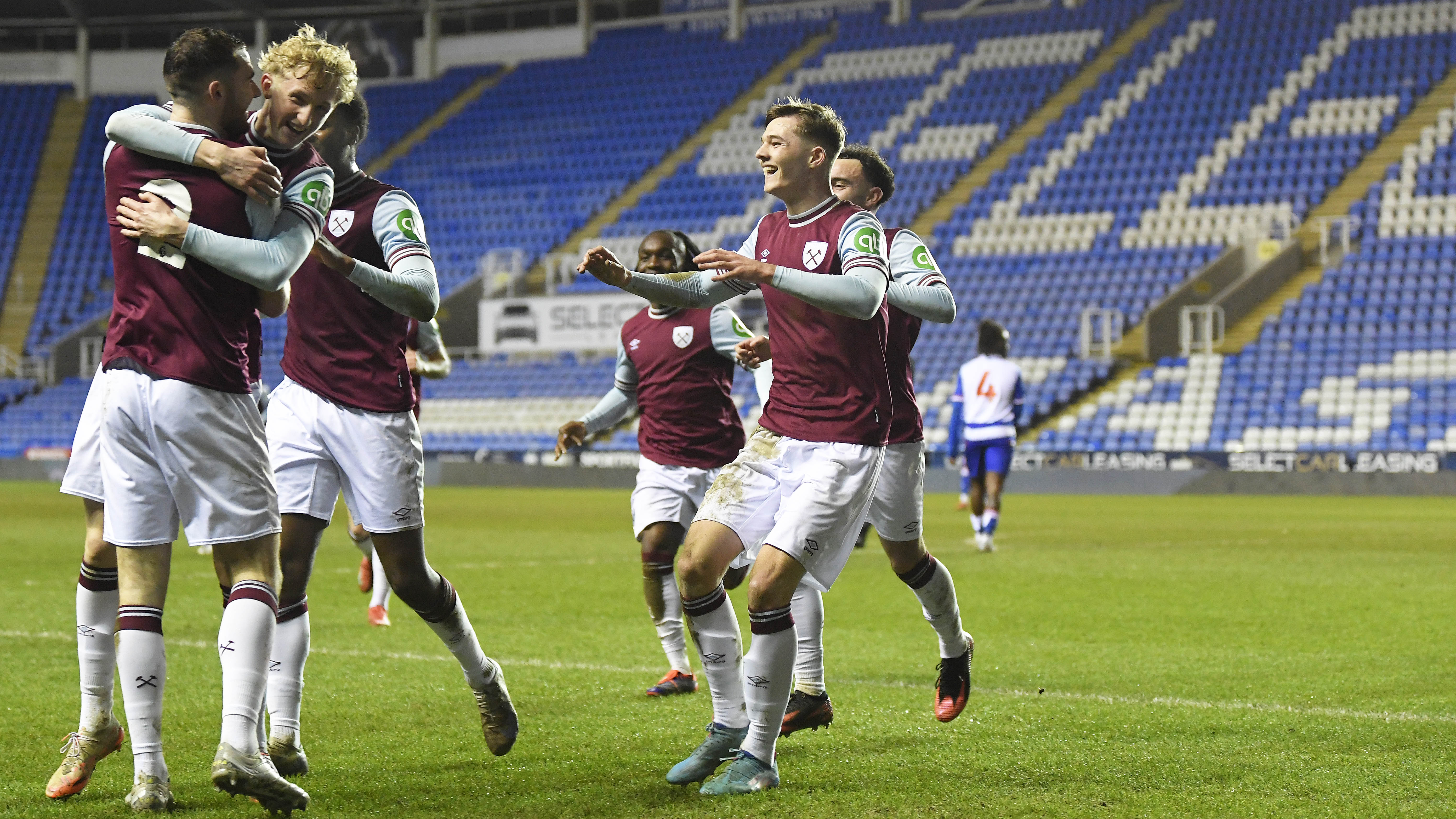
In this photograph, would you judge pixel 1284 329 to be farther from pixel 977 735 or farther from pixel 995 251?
pixel 977 735

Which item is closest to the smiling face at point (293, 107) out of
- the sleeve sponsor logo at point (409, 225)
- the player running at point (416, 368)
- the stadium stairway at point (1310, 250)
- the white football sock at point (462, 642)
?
the sleeve sponsor logo at point (409, 225)

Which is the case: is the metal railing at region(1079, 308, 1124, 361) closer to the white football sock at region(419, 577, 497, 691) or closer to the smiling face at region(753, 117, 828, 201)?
the smiling face at region(753, 117, 828, 201)

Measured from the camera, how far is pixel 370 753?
5.21 meters

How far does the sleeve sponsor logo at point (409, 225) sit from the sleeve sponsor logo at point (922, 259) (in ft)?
5.45

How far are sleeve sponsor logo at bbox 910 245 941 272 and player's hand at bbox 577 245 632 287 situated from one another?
1043 millimetres

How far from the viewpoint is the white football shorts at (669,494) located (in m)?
7.04

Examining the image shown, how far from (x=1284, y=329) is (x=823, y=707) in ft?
82.2

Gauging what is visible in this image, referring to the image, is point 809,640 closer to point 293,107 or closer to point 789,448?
point 789,448

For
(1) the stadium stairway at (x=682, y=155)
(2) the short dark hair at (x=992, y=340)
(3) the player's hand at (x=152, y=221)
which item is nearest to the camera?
(3) the player's hand at (x=152, y=221)

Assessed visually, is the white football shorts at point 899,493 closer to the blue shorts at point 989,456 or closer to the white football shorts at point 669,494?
the white football shorts at point 669,494

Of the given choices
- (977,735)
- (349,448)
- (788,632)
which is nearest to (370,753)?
(349,448)

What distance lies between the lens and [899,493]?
574 cm

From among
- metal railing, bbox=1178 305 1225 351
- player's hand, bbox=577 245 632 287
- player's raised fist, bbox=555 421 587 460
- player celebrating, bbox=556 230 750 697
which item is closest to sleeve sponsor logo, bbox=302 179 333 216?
player's hand, bbox=577 245 632 287

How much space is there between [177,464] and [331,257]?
2.35ft
